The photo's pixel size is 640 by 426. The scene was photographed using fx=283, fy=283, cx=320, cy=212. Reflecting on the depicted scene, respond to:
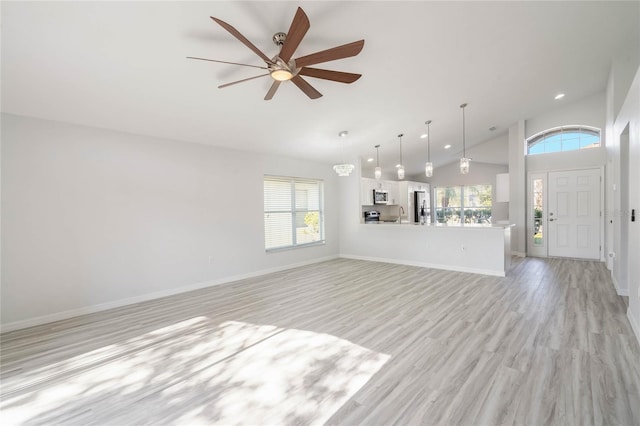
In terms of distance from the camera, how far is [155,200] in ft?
14.7

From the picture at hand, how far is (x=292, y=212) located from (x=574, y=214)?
6695 millimetres

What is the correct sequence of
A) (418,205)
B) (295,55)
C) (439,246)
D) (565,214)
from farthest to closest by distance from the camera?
(418,205)
(565,214)
(439,246)
(295,55)

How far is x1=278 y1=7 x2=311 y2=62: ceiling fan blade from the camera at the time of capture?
1.89 metres

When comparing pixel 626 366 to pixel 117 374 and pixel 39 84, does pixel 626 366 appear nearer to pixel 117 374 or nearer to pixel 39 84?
pixel 117 374

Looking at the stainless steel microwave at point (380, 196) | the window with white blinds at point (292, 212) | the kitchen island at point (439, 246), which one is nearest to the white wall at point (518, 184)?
the kitchen island at point (439, 246)

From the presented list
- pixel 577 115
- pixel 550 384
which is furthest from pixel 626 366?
pixel 577 115

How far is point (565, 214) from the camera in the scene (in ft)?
22.4

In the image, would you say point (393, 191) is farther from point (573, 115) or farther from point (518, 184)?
point (573, 115)

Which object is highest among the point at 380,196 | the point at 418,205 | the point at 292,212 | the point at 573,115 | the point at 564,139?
the point at 573,115

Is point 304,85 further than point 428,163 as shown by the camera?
No

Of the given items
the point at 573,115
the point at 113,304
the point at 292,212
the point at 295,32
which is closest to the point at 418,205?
the point at 573,115

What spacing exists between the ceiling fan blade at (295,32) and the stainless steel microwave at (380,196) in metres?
6.06

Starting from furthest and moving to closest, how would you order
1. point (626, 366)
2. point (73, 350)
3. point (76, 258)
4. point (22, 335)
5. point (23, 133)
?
1. point (76, 258)
2. point (23, 133)
3. point (22, 335)
4. point (73, 350)
5. point (626, 366)

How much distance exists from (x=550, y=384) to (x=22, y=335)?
17.2 feet
